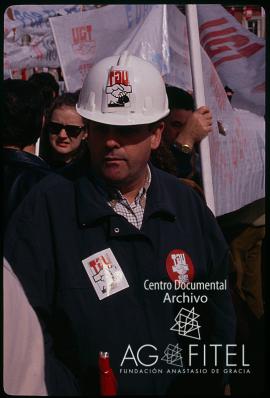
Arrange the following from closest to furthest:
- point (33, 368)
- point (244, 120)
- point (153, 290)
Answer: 1. point (33, 368)
2. point (153, 290)
3. point (244, 120)

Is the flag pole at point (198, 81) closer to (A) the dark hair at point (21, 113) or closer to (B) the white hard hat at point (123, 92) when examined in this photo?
(B) the white hard hat at point (123, 92)

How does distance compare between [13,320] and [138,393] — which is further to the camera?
[138,393]

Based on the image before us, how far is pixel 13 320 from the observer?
2404 mm

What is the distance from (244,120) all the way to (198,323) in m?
0.85

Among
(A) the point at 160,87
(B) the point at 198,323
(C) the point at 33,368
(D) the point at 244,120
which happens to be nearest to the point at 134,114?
(A) the point at 160,87

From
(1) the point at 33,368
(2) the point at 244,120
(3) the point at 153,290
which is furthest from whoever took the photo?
(2) the point at 244,120

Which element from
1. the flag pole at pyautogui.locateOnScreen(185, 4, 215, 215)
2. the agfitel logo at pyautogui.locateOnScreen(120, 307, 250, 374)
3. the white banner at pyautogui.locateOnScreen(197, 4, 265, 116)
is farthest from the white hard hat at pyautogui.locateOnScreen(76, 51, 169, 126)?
the agfitel logo at pyautogui.locateOnScreen(120, 307, 250, 374)

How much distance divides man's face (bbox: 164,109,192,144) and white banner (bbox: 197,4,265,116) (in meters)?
0.25

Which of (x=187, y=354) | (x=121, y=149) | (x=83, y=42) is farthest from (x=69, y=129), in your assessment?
(x=187, y=354)

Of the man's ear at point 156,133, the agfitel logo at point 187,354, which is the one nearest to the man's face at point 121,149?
the man's ear at point 156,133

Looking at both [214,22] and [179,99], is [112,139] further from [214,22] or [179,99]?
[214,22]

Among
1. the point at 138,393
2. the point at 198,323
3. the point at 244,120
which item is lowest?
the point at 138,393

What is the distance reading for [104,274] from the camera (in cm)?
267

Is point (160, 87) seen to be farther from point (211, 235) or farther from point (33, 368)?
point (33, 368)
